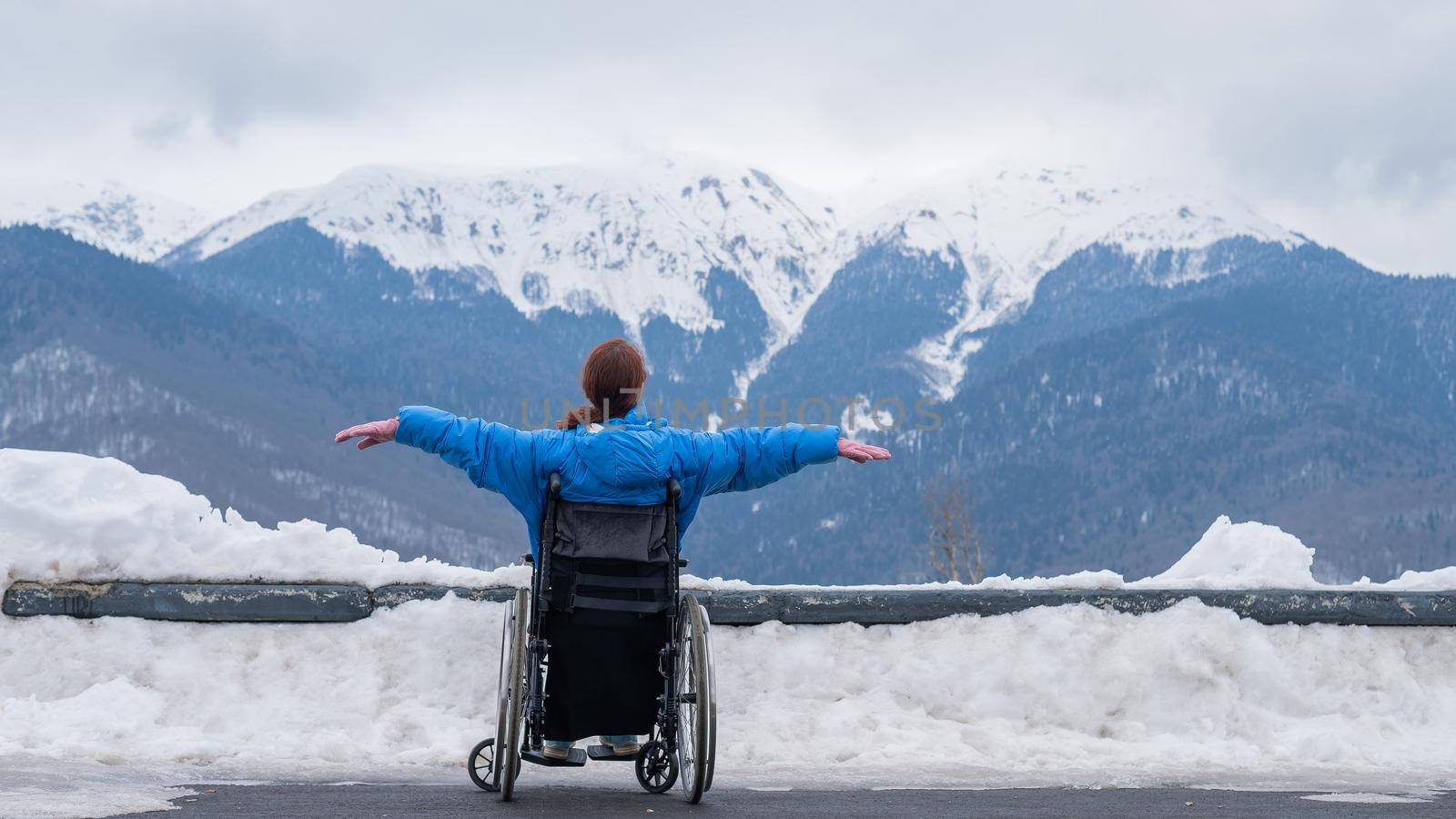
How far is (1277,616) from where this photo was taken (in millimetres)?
8664

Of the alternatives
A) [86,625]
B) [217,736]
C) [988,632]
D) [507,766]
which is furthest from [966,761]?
[86,625]

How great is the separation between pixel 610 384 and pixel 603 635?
103 centimetres

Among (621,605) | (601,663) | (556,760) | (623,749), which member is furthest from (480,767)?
(621,605)

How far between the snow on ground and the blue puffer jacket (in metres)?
1.63

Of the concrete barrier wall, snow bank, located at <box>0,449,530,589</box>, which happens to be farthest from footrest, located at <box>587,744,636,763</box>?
snow bank, located at <box>0,449,530,589</box>

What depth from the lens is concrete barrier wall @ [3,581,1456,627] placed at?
833 centimetres

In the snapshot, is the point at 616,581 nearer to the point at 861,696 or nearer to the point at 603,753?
the point at 603,753

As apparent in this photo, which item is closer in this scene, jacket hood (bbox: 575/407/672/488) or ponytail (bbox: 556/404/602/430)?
jacket hood (bbox: 575/407/672/488)

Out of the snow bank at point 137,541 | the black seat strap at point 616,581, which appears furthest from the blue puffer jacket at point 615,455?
the snow bank at point 137,541

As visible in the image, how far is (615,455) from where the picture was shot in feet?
19.6

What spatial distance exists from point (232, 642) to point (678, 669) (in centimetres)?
342

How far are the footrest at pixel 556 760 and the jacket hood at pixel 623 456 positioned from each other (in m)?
1.15

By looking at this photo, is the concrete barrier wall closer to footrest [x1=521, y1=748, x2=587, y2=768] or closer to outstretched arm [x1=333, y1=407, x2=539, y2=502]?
footrest [x1=521, y1=748, x2=587, y2=768]

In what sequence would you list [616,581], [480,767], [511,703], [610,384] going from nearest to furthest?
[511,703] < [616,581] < [610,384] < [480,767]
